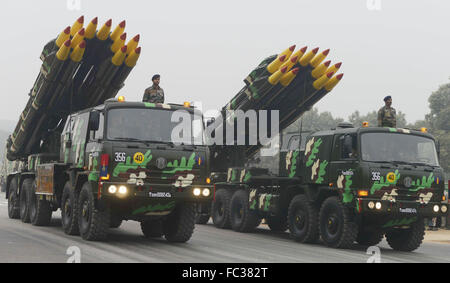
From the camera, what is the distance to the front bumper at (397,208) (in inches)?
501

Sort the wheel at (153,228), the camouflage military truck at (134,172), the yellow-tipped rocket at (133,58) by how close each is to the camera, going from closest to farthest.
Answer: the camouflage military truck at (134,172) → the wheel at (153,228) → the yellow-tipped rocket at (133,58)

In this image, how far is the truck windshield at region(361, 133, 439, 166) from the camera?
517 inches

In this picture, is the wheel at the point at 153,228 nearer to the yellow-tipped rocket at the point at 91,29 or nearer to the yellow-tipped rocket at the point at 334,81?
the yellow-tipped rocket at the point at 91,29

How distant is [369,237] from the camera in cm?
1496

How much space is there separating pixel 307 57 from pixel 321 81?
2.25ft

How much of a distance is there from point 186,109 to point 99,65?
3.25 metres

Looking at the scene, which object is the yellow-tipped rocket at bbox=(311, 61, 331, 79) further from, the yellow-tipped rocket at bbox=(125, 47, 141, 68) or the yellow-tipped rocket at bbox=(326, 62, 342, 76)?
the yellow-tipped rocket at bbox=(125, 47, 141, 68)

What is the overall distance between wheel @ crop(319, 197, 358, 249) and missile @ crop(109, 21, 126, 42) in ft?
18.7

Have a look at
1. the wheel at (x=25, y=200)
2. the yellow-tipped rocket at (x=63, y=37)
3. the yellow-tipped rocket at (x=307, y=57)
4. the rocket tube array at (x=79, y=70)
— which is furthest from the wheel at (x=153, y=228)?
the yellow-tipped rocket at (x=307, y=57)

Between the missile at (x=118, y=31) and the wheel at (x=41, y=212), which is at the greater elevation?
the missile at (x=118, y=31)

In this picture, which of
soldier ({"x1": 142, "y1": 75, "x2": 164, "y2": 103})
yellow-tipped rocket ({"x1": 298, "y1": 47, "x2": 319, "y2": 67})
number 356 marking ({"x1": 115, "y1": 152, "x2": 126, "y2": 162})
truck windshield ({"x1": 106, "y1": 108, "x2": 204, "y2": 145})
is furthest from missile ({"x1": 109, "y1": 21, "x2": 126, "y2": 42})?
yellow-tipped rocket ({"x1": 298, "y1": 47, "x2": 319, "y2": 67})

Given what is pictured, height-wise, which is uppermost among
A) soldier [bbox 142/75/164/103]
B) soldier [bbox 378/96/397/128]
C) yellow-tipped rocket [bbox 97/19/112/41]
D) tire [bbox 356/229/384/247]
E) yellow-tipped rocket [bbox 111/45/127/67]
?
yellow-tipped rocket [bbox 97/19/112/41]

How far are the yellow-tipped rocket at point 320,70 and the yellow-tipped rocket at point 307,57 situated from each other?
11.5 inches
